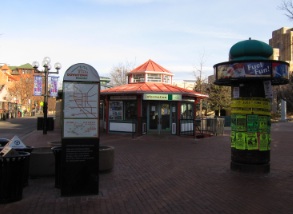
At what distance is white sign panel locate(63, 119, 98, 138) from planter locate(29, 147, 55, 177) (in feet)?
7.07

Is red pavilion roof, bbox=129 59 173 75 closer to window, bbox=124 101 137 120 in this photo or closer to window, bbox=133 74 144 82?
window, bbox=133 74 144 82

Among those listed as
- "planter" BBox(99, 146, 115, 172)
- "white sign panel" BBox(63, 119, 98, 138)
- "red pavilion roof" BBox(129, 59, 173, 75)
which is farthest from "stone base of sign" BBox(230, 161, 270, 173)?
"red pavilion roof" BBox(129, 59, 173, 75)

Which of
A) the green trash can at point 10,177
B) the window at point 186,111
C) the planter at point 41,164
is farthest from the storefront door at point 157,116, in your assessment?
the green trash can at point 10,177

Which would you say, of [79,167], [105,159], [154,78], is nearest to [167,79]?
[154,78]

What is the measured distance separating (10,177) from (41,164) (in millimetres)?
2423

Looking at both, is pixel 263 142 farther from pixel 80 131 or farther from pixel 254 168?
pixel 80 131

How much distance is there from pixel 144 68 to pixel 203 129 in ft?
20.2

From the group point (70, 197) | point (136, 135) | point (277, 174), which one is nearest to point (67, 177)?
point (70, 197)

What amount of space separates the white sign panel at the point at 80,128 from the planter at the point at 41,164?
7.07 feet

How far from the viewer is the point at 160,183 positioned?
8469 mm

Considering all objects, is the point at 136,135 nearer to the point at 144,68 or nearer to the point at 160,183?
the point at 144,68

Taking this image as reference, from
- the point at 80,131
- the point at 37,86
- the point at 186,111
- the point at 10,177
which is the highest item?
the point at 37,86

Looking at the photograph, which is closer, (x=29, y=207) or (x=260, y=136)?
(x=29, y=207)

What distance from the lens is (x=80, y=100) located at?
735 centimetres
